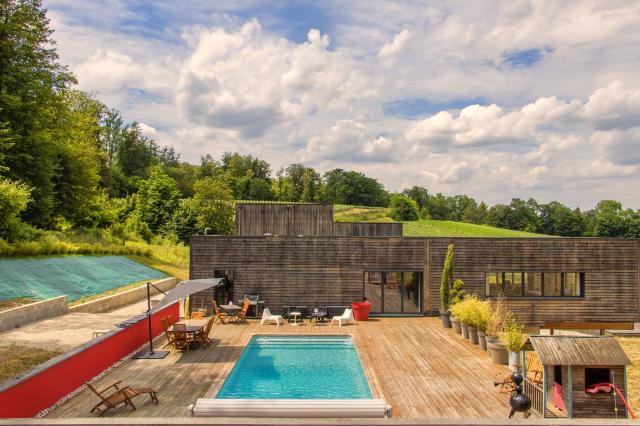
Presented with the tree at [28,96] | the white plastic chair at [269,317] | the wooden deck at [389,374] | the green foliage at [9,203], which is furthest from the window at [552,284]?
the tree at [28,96]

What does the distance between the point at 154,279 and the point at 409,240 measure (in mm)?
18154

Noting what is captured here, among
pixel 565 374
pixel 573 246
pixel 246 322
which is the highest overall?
pixel 573 246

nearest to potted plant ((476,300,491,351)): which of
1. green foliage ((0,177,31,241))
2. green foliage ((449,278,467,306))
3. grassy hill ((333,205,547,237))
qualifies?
green foliage ((449,278,467,306))

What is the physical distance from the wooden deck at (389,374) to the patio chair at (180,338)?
0.94ft

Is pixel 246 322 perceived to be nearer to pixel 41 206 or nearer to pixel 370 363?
pixel 370 363

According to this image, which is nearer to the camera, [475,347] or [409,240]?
[475,347]

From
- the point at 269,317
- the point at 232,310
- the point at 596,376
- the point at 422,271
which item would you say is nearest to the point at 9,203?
the point at 232,310

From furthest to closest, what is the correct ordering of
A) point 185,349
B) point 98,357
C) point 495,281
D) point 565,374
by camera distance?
point 495,281 < point 185,349 < point 98,357 < point 565,374

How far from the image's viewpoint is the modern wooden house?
1809 cm

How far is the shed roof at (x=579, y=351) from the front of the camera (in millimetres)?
7824

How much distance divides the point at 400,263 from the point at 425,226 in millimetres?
55733

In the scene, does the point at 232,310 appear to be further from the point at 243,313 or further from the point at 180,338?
the point at 180,338

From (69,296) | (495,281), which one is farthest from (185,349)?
(495,281)

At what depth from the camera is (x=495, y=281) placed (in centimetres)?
1847
